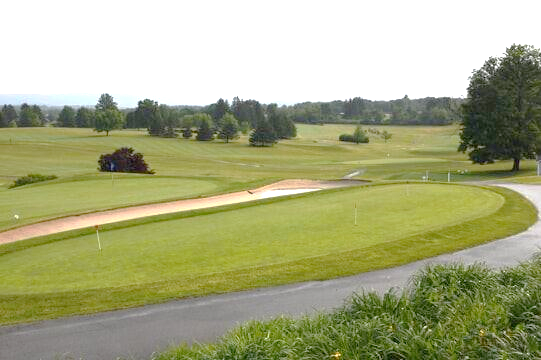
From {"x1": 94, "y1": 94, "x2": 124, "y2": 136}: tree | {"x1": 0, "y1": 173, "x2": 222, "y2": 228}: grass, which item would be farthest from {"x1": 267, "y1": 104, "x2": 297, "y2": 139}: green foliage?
{"x1": 0, "y1": 173, "x2": 222, "y2": 228}: grass

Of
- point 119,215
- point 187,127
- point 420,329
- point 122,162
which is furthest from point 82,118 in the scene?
point 420,329

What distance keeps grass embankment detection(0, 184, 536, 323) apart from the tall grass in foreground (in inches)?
120

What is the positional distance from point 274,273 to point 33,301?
4.62m

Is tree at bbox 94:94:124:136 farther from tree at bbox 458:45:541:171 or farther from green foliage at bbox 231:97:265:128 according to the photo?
tree at bbox 458:45:541:171

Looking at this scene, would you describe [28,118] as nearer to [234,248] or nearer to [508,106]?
[508,106]

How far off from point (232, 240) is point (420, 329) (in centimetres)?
765

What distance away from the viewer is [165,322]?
8.91 meters

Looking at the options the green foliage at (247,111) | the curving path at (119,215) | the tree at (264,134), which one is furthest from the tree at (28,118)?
the curving path at (119,215)

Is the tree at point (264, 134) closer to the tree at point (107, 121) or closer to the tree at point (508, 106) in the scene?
the tree at point (107, 121)

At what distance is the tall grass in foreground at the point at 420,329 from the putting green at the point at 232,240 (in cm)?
391

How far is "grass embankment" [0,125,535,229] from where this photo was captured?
79.4 feet

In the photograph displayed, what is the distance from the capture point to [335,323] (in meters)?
7.30

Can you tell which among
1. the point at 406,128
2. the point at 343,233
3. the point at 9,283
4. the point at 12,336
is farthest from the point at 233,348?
the point at 406,128

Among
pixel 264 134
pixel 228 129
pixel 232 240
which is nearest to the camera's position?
pixel 232 240
